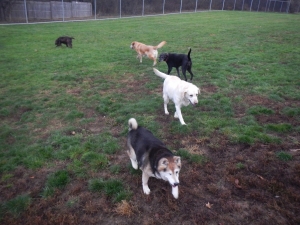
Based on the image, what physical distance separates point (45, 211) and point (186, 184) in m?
2.09

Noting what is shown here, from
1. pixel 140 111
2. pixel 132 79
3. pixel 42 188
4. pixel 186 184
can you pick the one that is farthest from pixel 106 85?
pixel 186 184

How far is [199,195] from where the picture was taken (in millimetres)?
3189

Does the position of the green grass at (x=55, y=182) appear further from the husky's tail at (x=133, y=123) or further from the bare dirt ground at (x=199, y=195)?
the husky's tail at (x=133, y=123)

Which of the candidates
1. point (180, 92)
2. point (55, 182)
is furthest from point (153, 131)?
point (55, 182)

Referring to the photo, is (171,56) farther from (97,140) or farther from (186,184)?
(186,184)

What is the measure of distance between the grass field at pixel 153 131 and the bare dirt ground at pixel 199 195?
2cm

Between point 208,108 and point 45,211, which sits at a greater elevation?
point 208,108

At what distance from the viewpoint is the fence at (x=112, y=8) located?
2167 cm

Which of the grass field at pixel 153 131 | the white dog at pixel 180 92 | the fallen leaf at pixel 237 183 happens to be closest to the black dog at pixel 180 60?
the grass field at pixel 153 131

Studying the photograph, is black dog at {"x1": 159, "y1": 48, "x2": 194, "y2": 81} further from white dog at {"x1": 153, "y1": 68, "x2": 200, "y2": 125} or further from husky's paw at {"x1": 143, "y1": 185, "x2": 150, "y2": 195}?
husky's paw at {"x1": 143, "y1": 185, "x2": 150, "y2": 195}

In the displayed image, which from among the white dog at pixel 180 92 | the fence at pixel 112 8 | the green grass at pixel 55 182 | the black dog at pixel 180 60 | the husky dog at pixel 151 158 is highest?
the fence at pixel 112 8

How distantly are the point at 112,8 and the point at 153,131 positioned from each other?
1063 inches

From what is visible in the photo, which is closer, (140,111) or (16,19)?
(140,111)

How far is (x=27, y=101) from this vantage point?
249 inches
